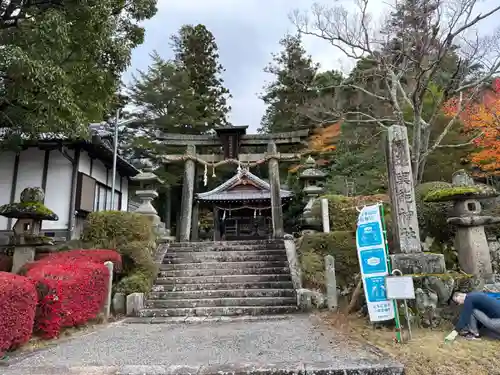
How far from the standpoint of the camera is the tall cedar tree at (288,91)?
28266 millimetres

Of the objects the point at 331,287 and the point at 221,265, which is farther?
the point at 221,265

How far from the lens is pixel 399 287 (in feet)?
15.5

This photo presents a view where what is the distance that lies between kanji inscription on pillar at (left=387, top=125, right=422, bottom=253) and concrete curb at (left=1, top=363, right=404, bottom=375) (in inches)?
129

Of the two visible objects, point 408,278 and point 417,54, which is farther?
point 417,54

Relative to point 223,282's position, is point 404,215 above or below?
above

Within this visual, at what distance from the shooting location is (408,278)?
468cm

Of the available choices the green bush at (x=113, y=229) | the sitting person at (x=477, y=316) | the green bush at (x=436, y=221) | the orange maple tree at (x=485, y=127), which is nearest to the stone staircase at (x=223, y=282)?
the green bush at (x=113, y=229)

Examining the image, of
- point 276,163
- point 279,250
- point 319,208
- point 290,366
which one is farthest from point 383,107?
point 290,366

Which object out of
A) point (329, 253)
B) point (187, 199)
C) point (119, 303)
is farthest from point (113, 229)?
point (329, 253)

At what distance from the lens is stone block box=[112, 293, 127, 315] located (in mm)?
7820

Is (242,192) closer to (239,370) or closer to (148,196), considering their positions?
(148,196)

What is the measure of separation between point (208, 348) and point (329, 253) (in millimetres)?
5166

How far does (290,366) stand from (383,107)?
18.8 metres

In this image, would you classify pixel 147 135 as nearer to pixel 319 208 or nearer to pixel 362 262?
pixel 319 208
